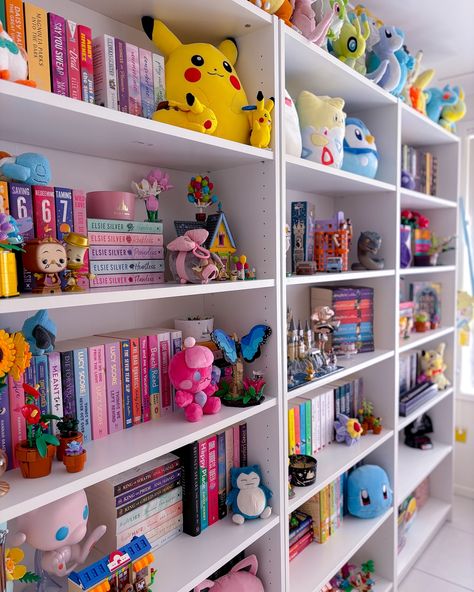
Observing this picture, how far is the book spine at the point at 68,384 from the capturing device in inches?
36.9

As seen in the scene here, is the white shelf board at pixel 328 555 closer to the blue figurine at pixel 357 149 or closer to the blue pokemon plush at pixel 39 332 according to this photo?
the blue pokemon plush at pixel 39 332

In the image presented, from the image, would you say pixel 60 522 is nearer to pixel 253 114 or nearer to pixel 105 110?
pixel 105 110

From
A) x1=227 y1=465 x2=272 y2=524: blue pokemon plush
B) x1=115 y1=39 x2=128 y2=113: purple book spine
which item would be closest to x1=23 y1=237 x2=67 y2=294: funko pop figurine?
x1=115 y1=39 x2=128 y2=113: purple book spine

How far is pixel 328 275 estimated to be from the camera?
1439 mm

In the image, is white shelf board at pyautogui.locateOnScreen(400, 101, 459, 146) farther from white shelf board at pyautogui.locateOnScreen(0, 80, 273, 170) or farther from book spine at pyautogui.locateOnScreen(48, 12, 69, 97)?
book spine at pyautogui.locateOnScreen(48, 12, 69, 97)

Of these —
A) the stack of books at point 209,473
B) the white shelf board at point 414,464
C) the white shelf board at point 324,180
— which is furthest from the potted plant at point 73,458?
the white shelf board at point 414,464

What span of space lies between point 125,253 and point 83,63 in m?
0.38

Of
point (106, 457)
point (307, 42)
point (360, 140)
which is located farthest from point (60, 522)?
point (360, 140)

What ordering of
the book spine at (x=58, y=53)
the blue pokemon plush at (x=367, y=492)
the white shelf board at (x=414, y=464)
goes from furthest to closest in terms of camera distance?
the white shelf board at (x=414, y=464) → the blue pokemon plush at (x=367, y=492) → the book spine at (x=58, y=53)

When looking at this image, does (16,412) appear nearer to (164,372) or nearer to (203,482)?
(164,372)

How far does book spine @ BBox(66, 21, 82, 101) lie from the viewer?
2.82 feet

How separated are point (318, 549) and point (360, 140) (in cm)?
142

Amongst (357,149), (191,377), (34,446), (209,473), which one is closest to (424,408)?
(357,149)

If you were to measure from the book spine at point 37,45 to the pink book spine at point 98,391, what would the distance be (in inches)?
20.5
